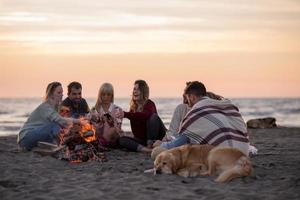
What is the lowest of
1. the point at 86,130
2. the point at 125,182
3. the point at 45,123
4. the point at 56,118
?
the point at 125,182

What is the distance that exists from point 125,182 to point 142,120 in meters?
3.54

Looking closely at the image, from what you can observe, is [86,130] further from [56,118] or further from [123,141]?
[123,141]

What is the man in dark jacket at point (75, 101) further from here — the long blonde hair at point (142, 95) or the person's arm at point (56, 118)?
the long blonde hair at point (142, 95)

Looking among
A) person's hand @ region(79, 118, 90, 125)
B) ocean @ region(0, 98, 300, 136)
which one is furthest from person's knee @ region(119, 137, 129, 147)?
ocean @ region(0, 98, 300, 136)

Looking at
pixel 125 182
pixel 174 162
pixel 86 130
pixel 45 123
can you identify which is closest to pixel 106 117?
pixel 86 130

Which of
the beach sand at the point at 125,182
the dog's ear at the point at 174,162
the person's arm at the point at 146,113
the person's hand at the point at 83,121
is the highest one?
the person's arm at the point at 146,113

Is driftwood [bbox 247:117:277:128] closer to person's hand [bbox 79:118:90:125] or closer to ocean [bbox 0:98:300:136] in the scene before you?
ocean [bbox 0:98:300:136]

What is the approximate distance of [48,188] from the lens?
6.52m

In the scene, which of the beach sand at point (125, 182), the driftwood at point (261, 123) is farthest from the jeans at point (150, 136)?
the driftwood at point (261, 123)

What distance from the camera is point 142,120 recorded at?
33.7ft

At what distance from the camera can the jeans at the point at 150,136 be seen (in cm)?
1020

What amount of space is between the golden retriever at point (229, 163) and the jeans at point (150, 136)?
323 cm

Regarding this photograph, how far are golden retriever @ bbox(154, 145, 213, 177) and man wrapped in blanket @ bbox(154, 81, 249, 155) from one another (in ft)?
1.82

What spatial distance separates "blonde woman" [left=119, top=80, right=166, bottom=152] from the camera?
10180 mm
